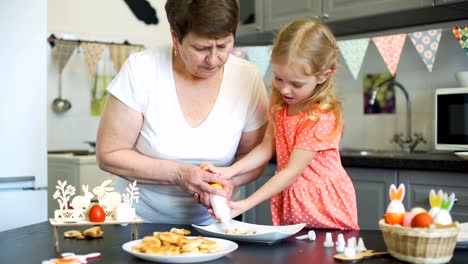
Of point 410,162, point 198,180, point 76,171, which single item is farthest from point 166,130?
point 76,171

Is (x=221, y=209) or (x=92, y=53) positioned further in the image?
(x=92, y=53)

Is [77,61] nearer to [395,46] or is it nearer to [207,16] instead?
[395,46]

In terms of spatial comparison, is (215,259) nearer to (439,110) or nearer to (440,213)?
(440,213)

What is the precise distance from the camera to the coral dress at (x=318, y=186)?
168 cm

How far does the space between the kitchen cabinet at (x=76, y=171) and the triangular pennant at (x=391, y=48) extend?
1.78 metres

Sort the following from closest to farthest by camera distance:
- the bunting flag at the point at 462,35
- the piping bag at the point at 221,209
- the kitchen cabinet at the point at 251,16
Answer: the piping bag at the point at 221,209 → the bunting flag at the point at 462,35 → the kitchen cabinet at the point at 251,16

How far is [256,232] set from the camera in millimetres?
1406

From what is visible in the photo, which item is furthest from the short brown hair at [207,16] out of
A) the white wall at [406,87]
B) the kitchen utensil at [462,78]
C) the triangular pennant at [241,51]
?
the triangular pennant at [241,51]

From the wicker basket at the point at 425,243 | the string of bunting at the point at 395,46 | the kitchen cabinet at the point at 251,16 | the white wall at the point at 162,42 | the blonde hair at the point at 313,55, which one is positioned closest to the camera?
the wicker basket at the point at 425,243

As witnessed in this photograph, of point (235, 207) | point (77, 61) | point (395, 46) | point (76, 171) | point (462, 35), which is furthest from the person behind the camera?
point (77, 61)

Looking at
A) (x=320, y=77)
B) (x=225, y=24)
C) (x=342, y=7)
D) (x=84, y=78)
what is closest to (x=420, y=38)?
(x=342, y=7)

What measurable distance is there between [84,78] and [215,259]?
3.33 m

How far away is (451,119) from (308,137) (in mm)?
1601

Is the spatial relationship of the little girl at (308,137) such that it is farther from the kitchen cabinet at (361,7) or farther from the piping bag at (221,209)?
the kitchen cabinet at (361,7)
